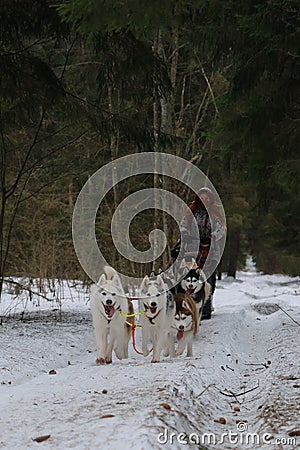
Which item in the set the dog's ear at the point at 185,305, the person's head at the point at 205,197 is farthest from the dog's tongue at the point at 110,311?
the person's head at the point at 205,197

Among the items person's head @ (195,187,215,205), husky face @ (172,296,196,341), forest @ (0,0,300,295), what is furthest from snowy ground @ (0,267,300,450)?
forest @ (0,0,300,295)

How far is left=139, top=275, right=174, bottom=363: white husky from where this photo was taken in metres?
7.31

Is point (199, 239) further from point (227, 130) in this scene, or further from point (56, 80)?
point (56, 80)

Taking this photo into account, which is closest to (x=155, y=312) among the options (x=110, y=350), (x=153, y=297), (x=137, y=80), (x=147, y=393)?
(x=153, y=297)

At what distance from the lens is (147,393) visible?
16.2 ft

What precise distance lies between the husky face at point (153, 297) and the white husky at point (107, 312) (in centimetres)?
29

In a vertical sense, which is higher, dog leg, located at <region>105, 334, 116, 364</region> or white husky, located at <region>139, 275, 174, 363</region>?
white husky, located at <region>139, 275, 174, 363</region>

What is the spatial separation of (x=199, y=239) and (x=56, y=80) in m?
3.95

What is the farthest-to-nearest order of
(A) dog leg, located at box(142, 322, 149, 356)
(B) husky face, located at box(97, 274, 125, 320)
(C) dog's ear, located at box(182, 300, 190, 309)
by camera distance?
1. (C) dog's ear, located at box(182, 300, 190, 309)
2. (A) dog leg, located at box(142, 322, 149, 356)
3. (B) husky face, located at box(97, 274, 125, 320)

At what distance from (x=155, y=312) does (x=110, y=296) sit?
66cm

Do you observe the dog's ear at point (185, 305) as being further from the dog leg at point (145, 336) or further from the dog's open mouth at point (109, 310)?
the dog's open mouth at point (109, 310)

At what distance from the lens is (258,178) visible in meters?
11.1

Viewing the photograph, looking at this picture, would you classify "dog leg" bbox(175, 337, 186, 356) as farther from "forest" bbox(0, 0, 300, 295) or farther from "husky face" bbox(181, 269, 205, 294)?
"forest" bbox(0, 0, 300, 295)

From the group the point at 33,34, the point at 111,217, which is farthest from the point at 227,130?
the point at 111,217
